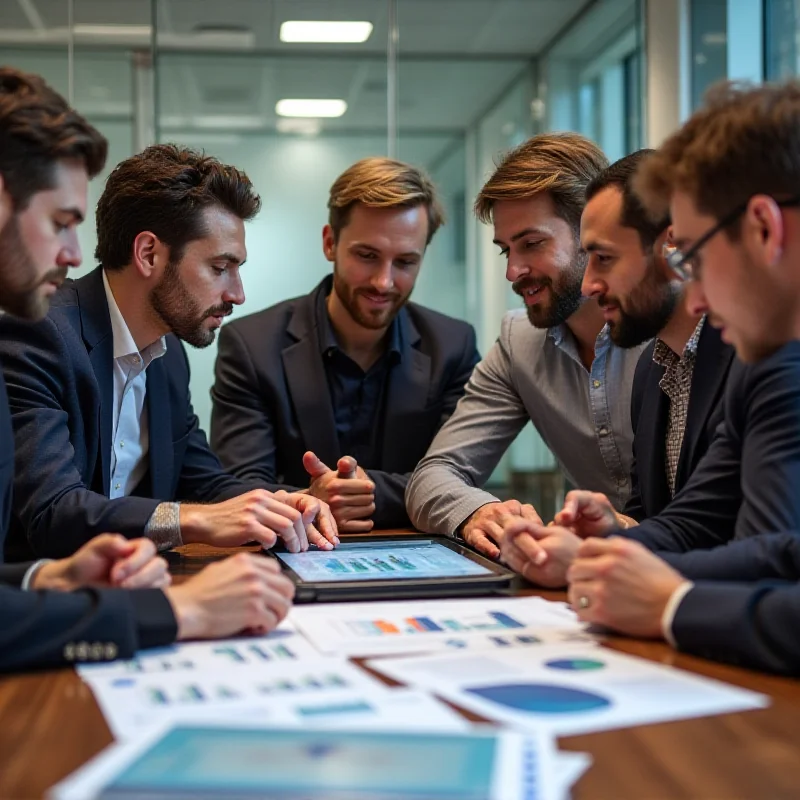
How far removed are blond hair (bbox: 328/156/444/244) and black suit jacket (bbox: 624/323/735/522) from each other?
3.89 ft

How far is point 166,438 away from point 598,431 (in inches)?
43.8

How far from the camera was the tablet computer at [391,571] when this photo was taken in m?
1.71

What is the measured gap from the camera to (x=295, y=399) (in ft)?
10.8

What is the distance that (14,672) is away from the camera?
132 centimetres

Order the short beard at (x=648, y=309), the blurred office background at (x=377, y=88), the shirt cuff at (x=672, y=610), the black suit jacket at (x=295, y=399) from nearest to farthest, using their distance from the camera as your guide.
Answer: the shirt cuff at (x=672, y=610)
the short beard at (x=648, y=309)
the black suit jacket at (x=295, y=399)
the blurred office background at (x=377, y=88)

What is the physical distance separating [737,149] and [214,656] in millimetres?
1042

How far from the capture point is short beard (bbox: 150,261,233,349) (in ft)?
9.37

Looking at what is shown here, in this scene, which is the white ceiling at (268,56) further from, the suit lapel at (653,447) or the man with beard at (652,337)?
the suit lapel at (653,447)

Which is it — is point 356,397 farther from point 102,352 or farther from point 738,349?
point 738,349

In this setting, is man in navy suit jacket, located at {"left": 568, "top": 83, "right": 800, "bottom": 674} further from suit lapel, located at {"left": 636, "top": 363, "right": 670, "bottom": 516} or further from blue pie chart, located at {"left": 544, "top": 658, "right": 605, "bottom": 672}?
suit lapel, located at {"left": 636, "top": 363, "right": 670, "bottom": 516}

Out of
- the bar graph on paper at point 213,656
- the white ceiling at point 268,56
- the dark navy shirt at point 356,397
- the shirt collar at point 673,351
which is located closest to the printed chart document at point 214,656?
the bar graph on paper at point 213,656

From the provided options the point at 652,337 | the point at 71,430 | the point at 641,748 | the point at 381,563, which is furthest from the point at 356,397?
the point at 641,748

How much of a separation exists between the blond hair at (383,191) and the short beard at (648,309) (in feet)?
3.81

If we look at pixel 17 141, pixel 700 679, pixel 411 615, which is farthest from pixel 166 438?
pixel 700 679
